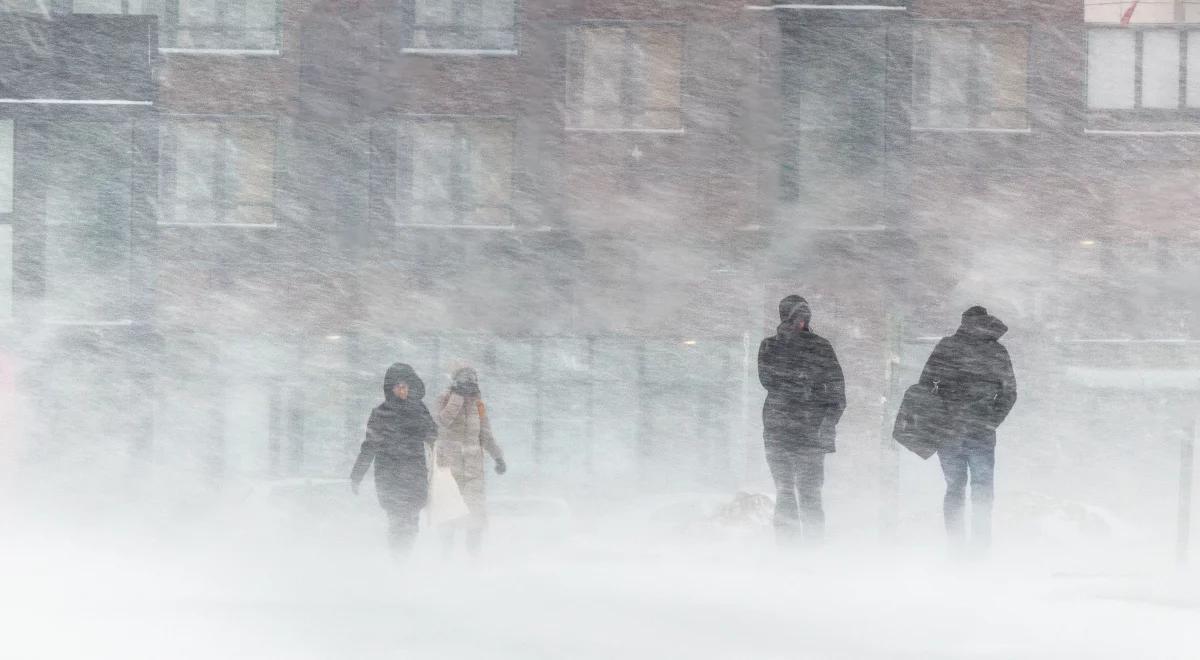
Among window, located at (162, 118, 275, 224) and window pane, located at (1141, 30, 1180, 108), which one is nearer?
window pane, located at (1141, 30, 1180, 108)

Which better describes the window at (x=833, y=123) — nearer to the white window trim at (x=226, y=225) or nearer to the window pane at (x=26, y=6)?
the white window trim at (x=226, y=225)

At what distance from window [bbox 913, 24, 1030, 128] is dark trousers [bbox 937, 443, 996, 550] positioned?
1763 cm

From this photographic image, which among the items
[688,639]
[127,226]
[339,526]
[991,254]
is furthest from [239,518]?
[688,639]

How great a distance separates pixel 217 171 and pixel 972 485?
19.4 meters

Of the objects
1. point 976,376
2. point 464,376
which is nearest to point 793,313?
point 976,376

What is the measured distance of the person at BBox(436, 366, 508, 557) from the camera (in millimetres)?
11773

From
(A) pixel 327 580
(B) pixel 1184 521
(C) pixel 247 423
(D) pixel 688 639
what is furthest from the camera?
(C) pixel 247 423

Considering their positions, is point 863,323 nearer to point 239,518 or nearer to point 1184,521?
point 239,518

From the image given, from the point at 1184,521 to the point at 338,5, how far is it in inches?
783

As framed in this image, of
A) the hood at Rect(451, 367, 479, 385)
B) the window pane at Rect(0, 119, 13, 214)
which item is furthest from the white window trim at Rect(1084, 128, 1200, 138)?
the hood at Rect(451, 367, 479, 385)

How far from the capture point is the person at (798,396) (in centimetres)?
980

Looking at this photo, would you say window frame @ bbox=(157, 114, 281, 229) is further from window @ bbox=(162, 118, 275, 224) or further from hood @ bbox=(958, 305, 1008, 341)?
hood @ bbox=(958, 305, 1008, 341)

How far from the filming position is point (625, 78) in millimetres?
26781

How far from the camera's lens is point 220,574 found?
38.6 feet
